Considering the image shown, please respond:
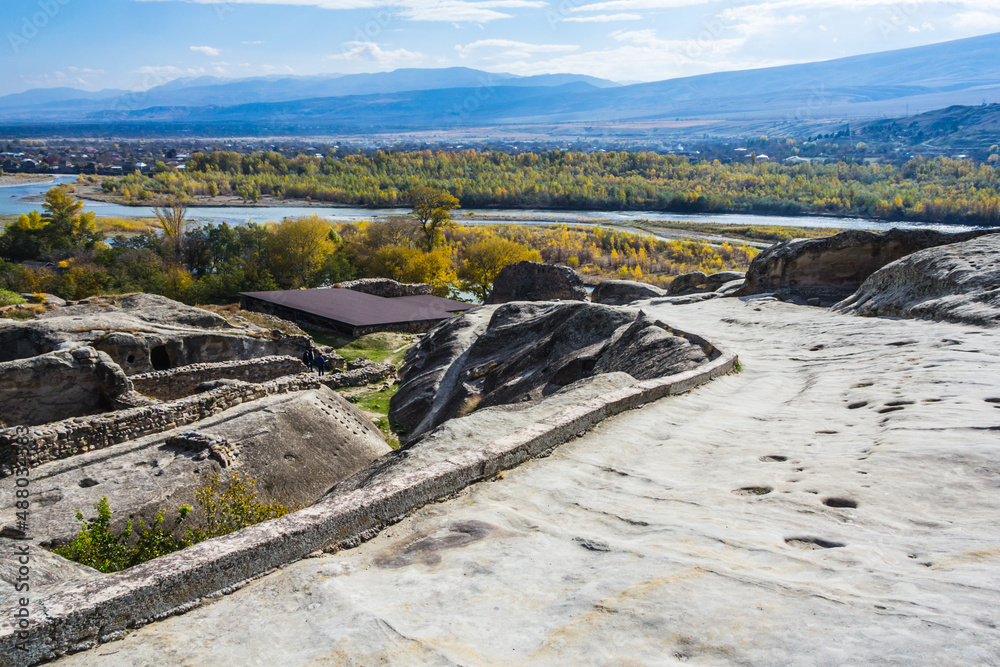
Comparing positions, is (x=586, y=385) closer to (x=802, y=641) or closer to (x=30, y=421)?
(x=802, y=641)

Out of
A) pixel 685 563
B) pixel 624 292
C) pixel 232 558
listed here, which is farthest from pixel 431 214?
pixel 685 563

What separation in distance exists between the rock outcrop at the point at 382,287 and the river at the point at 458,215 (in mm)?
59405

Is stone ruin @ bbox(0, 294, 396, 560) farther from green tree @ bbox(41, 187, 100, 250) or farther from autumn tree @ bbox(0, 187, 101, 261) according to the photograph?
green tree @ bbox(41, 187, 100, 250)

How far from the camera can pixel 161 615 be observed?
4637 mm

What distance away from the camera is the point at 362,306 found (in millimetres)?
38406

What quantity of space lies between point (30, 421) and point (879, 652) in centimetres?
1859

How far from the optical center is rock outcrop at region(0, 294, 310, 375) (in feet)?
65.8

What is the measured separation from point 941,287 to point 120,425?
55.0 feet

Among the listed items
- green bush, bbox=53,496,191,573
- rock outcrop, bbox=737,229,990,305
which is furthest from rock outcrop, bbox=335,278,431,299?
green bush, bbox=53,496,191,573

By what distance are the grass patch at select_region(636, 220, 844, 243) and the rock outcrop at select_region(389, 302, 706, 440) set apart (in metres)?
70.0

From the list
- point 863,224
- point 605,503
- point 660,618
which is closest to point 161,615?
point 660,618

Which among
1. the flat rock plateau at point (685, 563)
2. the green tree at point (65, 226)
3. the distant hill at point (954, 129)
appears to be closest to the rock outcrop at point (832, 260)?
the flat rock plateau at point (685, 563)

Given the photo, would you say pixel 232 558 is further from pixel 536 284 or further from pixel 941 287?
pixel 536 284

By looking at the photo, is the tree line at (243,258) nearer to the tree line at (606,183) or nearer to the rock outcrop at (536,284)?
the rock outcrop at (536,284)
